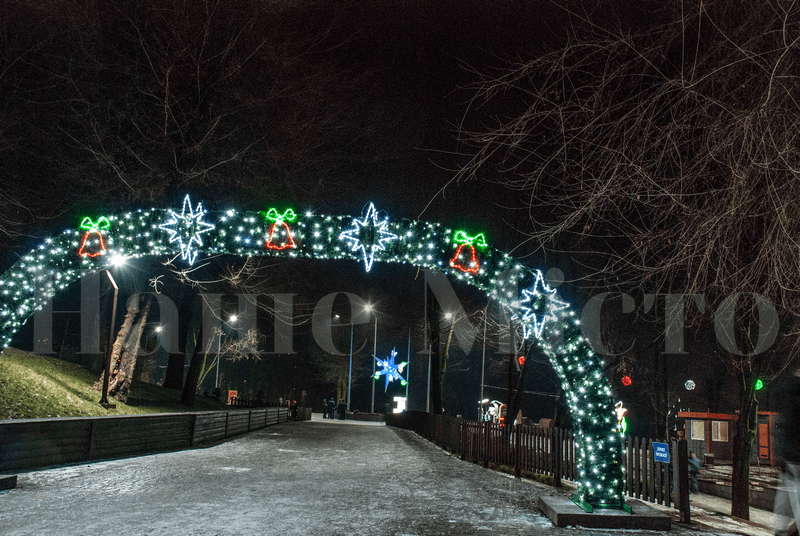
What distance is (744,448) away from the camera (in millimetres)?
14000

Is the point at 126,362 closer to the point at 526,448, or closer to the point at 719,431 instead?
the point at 526,448

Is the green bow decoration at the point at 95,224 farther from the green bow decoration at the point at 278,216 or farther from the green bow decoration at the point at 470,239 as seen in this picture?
the green bow decoration at the point at 470,239

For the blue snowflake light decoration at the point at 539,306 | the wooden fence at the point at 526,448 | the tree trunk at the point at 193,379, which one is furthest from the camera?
the tree trunk at the point at 193,379

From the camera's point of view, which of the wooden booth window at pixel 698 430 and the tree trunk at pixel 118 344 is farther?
the wooden booth window at pixel 698 430

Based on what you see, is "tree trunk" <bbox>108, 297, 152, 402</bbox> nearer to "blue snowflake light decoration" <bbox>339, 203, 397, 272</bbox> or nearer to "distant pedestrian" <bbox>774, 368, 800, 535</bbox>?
"blue snowflake light decoration" <bbox>339, 203, 397, 272</bbox>

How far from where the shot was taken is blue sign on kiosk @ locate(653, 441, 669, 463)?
8.80 meters

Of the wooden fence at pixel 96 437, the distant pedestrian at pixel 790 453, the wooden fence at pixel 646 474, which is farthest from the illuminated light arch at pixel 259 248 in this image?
the distant pedestrian at pixel 790 453

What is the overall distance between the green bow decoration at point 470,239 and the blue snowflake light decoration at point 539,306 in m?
1.06

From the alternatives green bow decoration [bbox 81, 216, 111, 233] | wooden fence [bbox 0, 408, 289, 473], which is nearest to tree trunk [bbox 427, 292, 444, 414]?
wooden fence [bbox 0, 408, 289, 473]

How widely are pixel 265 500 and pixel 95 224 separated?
572 cm

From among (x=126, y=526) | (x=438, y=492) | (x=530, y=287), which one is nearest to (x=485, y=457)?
(x=438, y=492)

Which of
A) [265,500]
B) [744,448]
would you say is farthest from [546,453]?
[265,500]

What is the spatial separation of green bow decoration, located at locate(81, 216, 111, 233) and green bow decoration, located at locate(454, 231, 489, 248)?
6.18 metres

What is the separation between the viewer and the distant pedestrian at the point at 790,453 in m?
4.90
